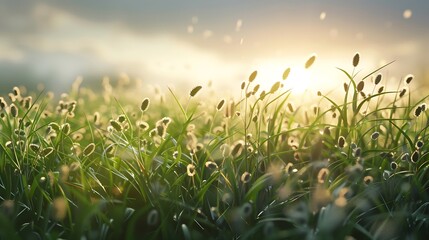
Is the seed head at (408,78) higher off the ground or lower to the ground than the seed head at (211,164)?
higher

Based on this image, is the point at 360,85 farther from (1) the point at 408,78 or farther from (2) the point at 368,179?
(2) the point at 368,179

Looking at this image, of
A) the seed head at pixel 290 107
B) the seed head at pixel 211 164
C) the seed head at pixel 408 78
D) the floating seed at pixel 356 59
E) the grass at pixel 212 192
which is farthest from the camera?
the seed head at pixel 290 107

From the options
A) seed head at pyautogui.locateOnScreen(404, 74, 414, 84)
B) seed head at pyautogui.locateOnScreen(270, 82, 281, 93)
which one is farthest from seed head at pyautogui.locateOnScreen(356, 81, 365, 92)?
seed head at pyautogui.locateOnScreen(270, 82, 281, 93)

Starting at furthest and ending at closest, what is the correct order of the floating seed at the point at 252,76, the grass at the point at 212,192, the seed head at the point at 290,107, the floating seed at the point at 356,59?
1. the seed head at the point at 290,107
2. the floating seed at the point at 356,59
3. the floating seed at the point at 252,76
4. the grass at the point at 212,192

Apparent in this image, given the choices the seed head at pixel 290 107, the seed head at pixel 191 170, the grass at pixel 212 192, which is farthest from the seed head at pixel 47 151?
the seed head at pixel 290 107

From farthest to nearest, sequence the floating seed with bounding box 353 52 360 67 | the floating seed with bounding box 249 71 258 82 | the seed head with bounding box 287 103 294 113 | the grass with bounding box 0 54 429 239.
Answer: the seed head with bounding box 287 103 294 113 → the floating seed with bounding box 353 52 360 67 → the floating seed with bounding box 249 71 258 82 → the grass with bounding box 0 54 429 239

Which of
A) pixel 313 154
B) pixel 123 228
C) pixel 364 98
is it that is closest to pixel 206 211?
pixel 123 228

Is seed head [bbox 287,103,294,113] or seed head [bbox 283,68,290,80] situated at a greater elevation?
seed head [bbox 283,68,290,80]

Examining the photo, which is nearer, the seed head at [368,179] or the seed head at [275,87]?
the seed head at [368,179]

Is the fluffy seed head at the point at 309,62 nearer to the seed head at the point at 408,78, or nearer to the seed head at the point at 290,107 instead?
the seed head at the point at 290,107

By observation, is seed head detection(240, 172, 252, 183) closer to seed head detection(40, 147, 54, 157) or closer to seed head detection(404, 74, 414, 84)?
seed head detection(40, 147, 54, 157)

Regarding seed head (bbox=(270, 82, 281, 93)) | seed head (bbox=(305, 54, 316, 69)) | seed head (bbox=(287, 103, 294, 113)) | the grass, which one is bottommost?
the grass

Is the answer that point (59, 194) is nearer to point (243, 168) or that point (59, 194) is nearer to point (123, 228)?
point (123, 228)
